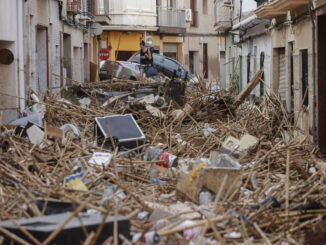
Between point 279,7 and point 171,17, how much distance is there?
25.9m

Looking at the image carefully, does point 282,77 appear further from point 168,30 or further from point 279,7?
point 168,30

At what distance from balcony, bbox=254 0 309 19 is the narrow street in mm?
36

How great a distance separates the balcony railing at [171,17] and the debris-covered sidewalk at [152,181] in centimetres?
2758

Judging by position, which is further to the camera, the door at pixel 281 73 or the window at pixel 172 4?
the window at pixel 172 4

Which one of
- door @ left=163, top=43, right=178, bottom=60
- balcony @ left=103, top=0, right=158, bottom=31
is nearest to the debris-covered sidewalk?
balcony @ left=103, top=0, right=158, bottom=31

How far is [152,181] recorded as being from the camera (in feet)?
28.7

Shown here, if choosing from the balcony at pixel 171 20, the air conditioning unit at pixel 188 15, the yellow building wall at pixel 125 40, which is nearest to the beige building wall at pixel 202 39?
the air conditioning unit at pixel 188 15

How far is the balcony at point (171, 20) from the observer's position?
4106cm

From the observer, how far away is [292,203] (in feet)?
24.0

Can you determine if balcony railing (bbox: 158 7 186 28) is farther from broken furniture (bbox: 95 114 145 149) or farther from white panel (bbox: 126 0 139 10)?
broken furniture (bbox: 95 114 145 149)

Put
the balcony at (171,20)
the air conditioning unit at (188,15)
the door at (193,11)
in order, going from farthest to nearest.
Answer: the door at (193,11), the air conditioning unit at (188,15), the balcony at (171,20)

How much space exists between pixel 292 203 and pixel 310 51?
22.7ft

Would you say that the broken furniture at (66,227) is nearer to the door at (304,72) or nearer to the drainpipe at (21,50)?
the drainpipe at (21,50)

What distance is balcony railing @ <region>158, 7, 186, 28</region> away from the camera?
41.1 metres
